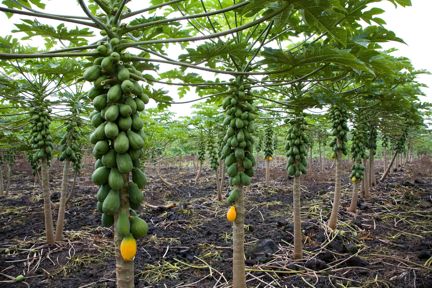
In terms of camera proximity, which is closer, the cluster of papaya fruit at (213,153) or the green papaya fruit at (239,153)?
the green papaya fruit at (239,153)

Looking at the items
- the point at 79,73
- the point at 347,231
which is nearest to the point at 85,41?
the point at 79,73

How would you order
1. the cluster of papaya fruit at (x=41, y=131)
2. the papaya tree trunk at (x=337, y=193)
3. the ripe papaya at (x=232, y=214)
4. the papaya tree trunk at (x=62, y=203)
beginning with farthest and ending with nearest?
the papaya tree trunk at (x=337, y=193), the papaya tree trunk at (x=62, y=203), the cluster of papaya fruit at (x=41, y=131), the ripe papaya at (x=232, y=214)

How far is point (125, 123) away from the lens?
1.99m

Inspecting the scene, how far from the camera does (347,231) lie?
21.0 feet

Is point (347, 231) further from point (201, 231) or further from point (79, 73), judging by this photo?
point (79, 73)

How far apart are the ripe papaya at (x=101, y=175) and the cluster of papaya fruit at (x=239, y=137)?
1674 millimetres

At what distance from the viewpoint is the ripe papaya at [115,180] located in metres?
1.98

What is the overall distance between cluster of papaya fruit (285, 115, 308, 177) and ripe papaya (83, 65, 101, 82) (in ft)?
10.4

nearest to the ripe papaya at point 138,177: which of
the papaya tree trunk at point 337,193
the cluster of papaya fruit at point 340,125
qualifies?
the cluster of papaya fruit at point 340,125

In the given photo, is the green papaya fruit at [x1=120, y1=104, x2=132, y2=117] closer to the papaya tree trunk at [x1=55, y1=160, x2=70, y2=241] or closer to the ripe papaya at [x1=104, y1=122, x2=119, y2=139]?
the ripe papaya at [x1=104, y1=122, x2=119, y2=139]

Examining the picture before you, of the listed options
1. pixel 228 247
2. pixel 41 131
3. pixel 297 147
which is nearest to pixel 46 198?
pixel 41 131

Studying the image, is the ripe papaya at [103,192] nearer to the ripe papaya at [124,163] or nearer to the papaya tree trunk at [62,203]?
the ripe papaya at [124,163]

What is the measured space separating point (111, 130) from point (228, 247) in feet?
13.8

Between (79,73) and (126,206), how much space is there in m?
2.97
